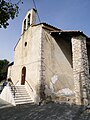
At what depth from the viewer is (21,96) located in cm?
909

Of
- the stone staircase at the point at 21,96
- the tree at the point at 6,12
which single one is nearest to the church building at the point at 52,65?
the stone staircase at the point at 21,96

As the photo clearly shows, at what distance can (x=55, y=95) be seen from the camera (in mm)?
9062

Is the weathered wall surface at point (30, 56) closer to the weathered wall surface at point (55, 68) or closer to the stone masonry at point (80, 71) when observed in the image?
the weathered wall surface at point (55, 68)

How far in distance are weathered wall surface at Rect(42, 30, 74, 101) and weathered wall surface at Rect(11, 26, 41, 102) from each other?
55 cm

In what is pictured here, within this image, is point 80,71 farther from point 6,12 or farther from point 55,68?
point 6,12

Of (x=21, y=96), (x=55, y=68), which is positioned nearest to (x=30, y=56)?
(x=55, y=68)

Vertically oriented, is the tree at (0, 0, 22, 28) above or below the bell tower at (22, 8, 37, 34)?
below

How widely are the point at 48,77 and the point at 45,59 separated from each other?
1.29m

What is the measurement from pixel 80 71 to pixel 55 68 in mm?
1923

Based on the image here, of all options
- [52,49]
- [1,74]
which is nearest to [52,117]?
[52,49]

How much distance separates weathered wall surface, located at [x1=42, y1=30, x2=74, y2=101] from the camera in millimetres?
9219

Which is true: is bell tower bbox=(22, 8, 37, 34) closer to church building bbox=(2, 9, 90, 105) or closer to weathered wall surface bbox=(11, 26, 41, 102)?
church building bbox=(2, 9, 90, 105)

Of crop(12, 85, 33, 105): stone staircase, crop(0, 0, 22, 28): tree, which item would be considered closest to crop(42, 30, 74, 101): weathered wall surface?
crop(12, 85, 33, 105): stone staircase

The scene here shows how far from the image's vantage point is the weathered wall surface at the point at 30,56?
30.5 feet
